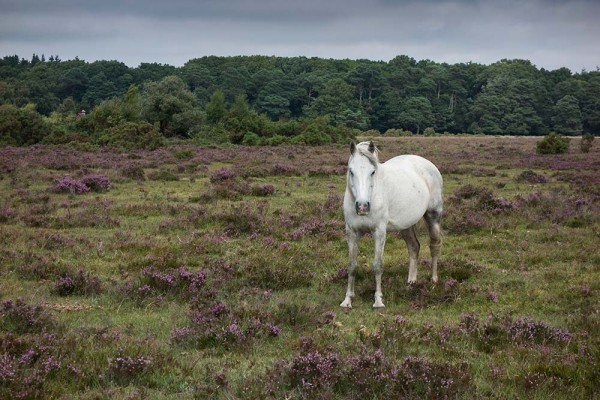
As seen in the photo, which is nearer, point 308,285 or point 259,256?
point 308,285

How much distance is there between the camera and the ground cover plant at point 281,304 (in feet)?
17.6

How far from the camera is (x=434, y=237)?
33.4 feet

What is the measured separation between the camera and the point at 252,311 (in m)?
7.35

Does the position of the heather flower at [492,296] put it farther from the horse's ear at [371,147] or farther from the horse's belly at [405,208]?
the horse's ear at [371,147]

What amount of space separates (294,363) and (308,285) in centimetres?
425

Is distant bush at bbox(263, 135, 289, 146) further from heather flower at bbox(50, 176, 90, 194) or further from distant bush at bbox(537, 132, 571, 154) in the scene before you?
heather flower at bbox(50, 176, 90, 194)

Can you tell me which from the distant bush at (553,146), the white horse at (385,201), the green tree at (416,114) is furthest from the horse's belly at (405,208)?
the green tree at (416,114)

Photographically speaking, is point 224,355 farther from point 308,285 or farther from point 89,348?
point 308,285

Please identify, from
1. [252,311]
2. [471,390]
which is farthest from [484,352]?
[252,311]

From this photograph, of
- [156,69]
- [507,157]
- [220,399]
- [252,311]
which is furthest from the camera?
[156,69]

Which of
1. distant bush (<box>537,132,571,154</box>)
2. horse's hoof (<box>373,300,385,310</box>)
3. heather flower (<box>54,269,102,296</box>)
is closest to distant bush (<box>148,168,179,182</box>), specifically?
heather flower (<box>54,269,102,296</box>)

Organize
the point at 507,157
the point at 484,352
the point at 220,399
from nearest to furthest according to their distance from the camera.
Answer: the point at 220,399, the point at 484,352, the point at 507,157

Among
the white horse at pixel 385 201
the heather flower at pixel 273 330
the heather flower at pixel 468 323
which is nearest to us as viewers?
the heather flower at pixel 273 330

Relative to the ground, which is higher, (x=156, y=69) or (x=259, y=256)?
(x=156, y=69)
